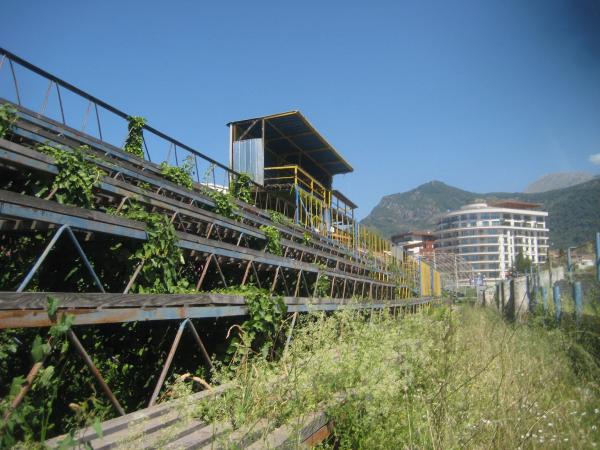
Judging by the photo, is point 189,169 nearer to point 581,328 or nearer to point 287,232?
point 287,232

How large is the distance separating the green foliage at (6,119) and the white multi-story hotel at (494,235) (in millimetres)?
124051

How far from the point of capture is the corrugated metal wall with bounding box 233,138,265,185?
1552 cm

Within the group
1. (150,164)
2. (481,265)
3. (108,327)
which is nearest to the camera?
(108,327)

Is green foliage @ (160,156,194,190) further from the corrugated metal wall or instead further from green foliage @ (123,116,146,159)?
the corrugated metal wall

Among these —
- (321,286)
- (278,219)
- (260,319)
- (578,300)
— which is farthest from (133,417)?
(278,219)

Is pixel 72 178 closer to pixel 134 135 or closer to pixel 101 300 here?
pixel 101 300

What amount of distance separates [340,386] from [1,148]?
3.83 m

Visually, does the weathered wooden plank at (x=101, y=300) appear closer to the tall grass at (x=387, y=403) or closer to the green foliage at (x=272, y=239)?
the tall grass at (x=387, y=403)

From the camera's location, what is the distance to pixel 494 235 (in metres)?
120

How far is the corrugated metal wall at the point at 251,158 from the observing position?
50.9ft

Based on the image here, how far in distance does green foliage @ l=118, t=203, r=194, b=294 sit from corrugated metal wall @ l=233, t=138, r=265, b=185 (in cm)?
1083

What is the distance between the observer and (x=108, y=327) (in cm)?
523

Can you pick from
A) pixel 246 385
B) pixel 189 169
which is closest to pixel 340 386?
pixel 246 385

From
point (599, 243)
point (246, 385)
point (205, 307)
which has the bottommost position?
point (246, 385)
